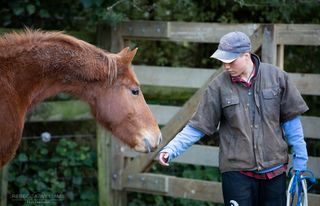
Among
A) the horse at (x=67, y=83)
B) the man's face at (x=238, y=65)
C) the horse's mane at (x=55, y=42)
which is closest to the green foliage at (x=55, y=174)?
the horse at (x=67, y=83)

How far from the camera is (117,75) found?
15.1 feet

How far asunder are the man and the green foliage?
8.86 feet

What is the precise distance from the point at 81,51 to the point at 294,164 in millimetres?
1814

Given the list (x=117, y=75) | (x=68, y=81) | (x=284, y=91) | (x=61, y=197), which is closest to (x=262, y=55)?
(x=284, y=91)

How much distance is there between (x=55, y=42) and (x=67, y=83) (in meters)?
0.33

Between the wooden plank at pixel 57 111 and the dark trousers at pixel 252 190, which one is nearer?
the dark trousers at pixel 252 190

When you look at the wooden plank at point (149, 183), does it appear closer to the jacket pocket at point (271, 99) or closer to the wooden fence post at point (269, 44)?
the wooden fence post at point (269, 44)

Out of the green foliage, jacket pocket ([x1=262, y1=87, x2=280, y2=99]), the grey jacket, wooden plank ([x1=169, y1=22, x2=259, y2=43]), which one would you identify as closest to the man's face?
the grey jacket

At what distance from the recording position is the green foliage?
664 cm

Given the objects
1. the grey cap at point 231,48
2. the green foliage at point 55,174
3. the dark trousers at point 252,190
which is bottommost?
the green foliage at point 55,174

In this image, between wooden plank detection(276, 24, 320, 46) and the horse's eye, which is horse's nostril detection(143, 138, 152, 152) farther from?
wooden plank detection(276, 24, 320, 46)

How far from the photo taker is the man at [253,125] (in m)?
4.26

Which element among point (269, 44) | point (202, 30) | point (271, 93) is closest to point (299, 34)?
point (269, 44)

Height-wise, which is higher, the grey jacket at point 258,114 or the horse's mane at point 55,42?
the horse's mane at point 55,42
